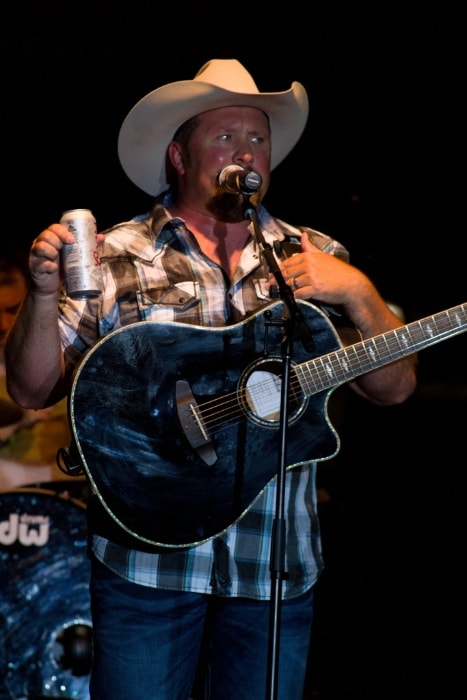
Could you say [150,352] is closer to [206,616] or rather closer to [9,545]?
[206,616]

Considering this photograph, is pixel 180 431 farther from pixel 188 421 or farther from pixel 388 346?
pixel 388 346

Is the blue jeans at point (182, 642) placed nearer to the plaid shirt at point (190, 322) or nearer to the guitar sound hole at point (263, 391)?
the plaid shirt at point (190, 322)

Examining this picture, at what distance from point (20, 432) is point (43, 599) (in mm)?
803

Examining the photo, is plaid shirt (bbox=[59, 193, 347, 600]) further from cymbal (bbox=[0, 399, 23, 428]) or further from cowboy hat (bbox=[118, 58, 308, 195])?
cymbal (bbox=[0, 399, 23, 428])

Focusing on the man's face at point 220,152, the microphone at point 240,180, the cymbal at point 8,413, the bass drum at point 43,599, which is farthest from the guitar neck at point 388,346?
the cymbal at point 8,413

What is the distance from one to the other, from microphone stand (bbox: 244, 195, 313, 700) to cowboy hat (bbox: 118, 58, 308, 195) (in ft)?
2.59

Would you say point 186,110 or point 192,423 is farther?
point 186,110

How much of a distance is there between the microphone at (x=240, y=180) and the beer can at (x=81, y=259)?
40 centimetres

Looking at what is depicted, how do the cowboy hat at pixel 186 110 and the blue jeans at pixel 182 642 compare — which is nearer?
the blue jeans at pixel 182 642

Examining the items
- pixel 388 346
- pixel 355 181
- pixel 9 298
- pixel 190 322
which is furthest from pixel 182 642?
pixel 355 181

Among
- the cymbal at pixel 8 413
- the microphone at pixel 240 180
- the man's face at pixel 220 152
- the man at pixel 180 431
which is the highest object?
the man's face at pixel 220 152

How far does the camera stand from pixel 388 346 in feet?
8.66

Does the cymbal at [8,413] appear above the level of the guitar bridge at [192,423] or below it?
above

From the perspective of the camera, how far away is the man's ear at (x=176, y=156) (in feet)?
10.3
